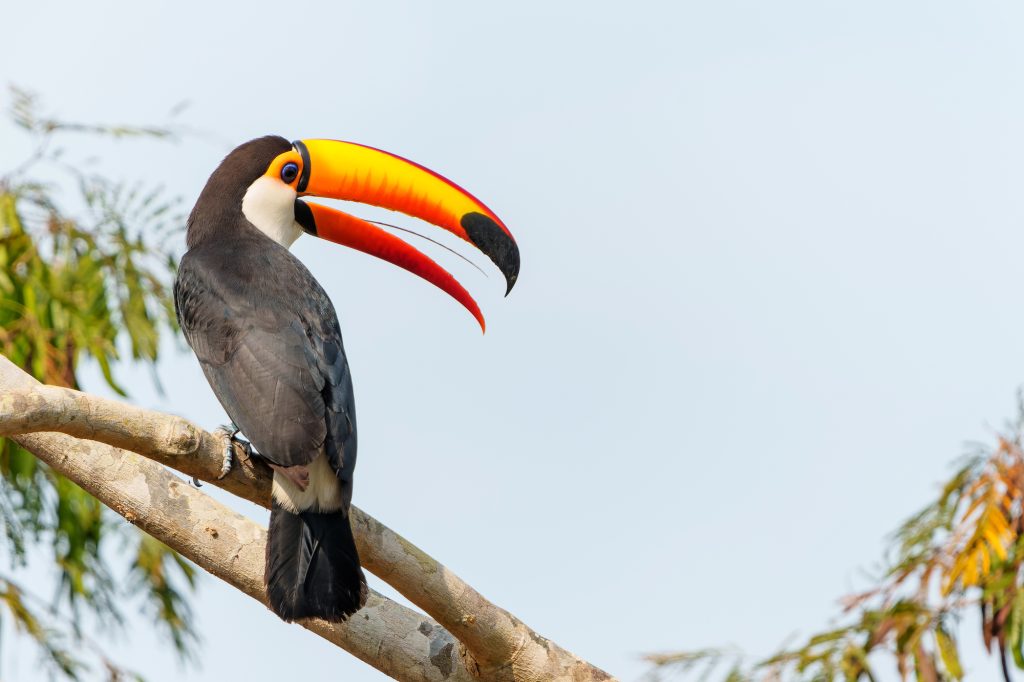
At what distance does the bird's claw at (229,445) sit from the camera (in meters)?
4.32

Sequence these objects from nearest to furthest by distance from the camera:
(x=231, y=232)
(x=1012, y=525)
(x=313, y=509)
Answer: (x=313, y=509) < (x=1012, y=525) < (x=231, y=232)

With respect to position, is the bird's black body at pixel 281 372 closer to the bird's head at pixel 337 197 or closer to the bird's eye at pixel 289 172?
the bird's head at pixel 337 197

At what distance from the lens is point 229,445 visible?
4.37 meters

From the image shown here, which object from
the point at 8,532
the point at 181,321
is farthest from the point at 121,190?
the point at 181,321

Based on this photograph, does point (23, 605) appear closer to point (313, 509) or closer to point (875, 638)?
point (313, 509)

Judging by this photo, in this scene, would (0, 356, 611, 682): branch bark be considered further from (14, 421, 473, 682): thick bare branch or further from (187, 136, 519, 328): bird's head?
(187, 136, 519, 328): bird's head

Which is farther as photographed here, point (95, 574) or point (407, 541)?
point (95, 574)

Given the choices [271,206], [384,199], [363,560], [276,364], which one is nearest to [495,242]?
[384,199]

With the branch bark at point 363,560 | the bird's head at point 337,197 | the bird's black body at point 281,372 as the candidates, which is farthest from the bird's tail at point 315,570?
the bird's head at point 337,197

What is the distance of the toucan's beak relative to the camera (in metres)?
5.94

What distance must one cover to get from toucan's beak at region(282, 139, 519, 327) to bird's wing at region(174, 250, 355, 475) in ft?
2.33

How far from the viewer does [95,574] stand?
8.21 m

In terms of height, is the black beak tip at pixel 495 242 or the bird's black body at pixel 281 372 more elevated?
the black beak tip at pixel 495 242

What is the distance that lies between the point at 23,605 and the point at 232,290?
132 inches
